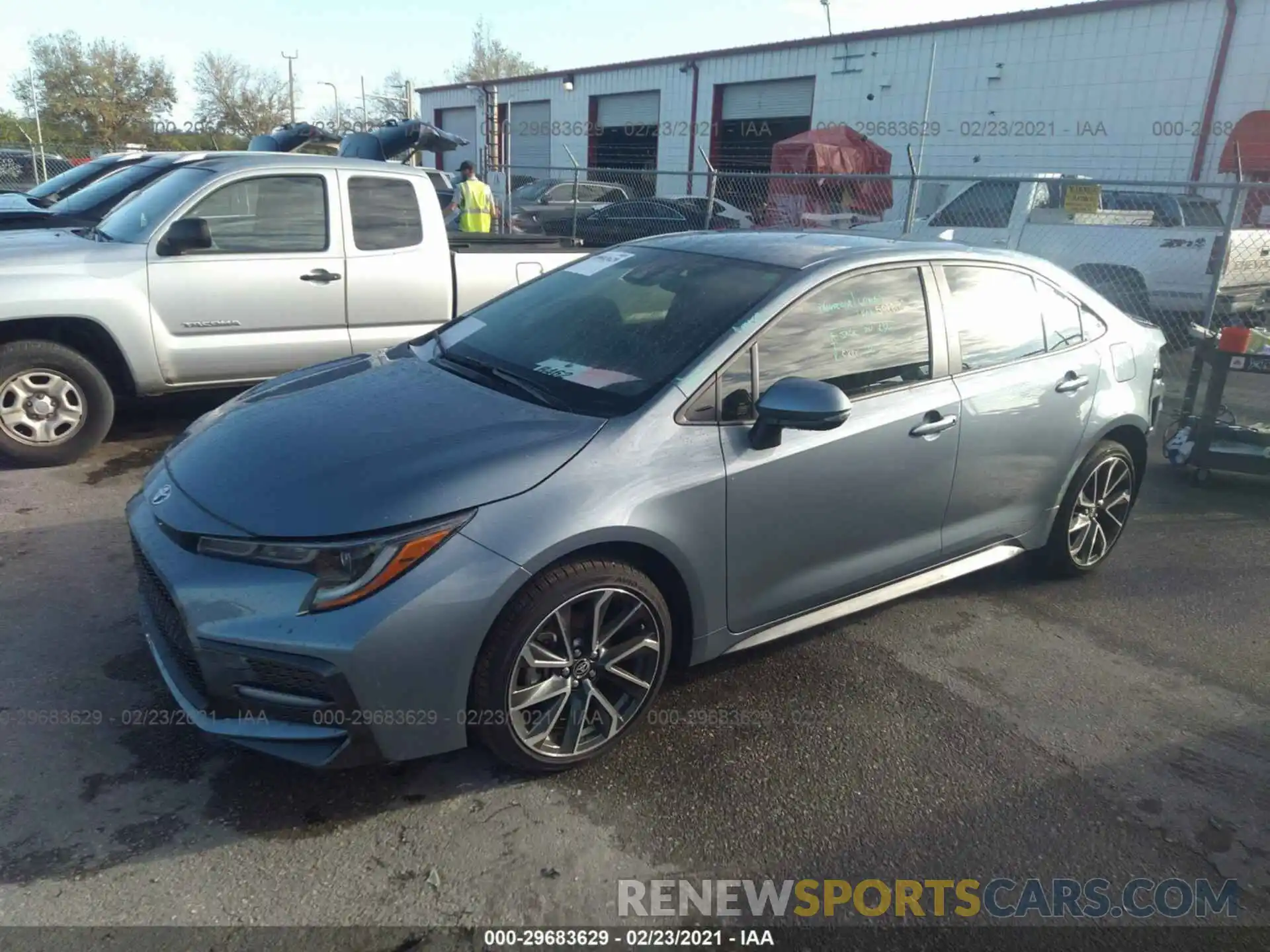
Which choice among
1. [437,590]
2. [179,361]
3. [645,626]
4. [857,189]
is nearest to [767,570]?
[645,626]

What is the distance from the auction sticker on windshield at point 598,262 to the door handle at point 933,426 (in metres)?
1.45

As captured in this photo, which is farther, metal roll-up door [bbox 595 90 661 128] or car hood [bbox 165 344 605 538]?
metal roll-up door [bbox 595 90 661 128]

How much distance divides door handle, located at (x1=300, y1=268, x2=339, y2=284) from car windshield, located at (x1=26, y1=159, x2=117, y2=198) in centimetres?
557

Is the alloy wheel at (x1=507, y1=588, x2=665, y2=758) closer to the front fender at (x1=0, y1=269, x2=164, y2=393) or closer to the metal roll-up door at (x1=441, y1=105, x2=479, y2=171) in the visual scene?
the front fender at (x1=0, y1=269, x2=164, y2=393)

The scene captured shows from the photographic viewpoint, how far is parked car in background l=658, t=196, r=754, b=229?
56.1ft

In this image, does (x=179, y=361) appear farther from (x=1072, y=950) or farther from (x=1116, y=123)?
(x=1116, y=123)

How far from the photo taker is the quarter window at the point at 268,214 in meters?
5.89

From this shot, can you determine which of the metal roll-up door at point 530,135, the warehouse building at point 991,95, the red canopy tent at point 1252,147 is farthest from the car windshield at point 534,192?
the red canopy tent at point 1252,147

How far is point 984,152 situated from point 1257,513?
16.1m

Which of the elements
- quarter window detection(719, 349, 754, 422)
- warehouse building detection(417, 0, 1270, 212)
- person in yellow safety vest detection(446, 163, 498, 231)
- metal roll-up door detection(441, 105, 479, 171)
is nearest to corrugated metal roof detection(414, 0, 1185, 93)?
warehouse building detection(417, 0, 1270, 212)

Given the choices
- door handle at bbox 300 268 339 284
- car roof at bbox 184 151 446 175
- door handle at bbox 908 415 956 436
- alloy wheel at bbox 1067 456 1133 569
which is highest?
car roof at bbox 184 151 446 175

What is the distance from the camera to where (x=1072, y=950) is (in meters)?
2.47

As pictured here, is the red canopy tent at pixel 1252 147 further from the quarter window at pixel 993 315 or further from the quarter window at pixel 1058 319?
the quarter window at pixel 993 315

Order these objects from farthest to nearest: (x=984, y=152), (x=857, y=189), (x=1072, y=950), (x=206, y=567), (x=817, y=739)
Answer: (x=984, y=152), (x=857, y=189), (x=817, y=739), (x=206, y=567), (x=1072, y=950)
